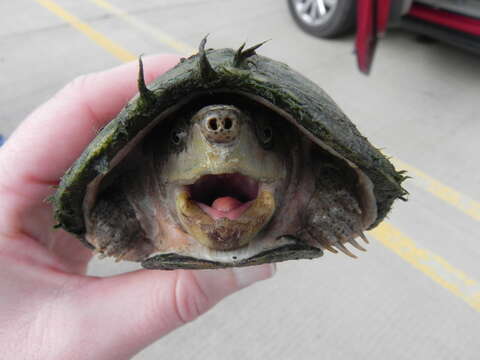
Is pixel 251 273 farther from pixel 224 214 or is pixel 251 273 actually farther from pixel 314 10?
pixel 314 10

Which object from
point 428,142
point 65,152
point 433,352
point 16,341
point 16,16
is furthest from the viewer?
point 16,16

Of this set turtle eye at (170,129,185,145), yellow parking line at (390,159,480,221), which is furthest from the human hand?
yellow parking line at (390,159,480,221)

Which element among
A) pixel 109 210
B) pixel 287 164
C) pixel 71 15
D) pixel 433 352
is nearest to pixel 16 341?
pixel 109 210

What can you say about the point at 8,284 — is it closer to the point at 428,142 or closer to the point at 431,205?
the point at 431,205

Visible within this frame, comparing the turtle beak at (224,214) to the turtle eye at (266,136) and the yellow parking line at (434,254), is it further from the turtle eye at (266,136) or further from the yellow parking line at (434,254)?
the yellow parking line at (434,254)

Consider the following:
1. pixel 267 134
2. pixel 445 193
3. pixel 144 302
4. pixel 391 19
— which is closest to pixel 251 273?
pixel 144 302

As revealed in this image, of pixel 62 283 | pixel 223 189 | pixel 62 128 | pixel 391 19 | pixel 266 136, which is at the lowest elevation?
pixel 62 283

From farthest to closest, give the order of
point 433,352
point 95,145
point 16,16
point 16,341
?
1. point 16,16
2. point 433,352
3. point 16,341
4. point 95,145
